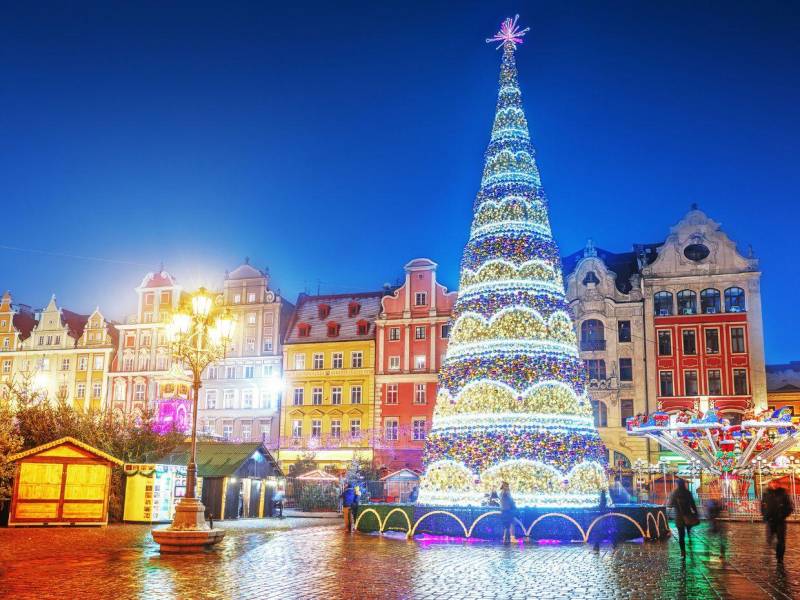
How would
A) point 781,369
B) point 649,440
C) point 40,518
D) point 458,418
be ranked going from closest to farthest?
1. point 458,418
2. point 40,518
3. point 649,440
4. point 781,369

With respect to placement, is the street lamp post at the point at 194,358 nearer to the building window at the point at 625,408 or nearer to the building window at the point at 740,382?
the building window at the point at 625,408

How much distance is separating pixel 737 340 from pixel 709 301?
2.55 metres

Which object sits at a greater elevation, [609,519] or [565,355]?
[565,355]

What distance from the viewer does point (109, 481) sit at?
23.8 metres

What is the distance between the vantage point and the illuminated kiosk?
19578mm

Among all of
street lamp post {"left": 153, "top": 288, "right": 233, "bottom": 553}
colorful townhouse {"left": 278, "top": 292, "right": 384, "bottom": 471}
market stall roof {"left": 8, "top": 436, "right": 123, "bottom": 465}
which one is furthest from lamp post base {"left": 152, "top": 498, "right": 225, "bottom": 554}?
colorful townhouse {"left": 278, "top": 292, "right": 384, "bottom": 471}

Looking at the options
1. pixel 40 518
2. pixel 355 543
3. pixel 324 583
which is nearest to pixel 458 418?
pixel 355 543

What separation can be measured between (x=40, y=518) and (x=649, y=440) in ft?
106

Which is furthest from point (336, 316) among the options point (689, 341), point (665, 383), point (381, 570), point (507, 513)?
point (381, 570)

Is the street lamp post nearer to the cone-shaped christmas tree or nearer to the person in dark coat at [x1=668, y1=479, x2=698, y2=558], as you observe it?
the cone-shaped christmas tree

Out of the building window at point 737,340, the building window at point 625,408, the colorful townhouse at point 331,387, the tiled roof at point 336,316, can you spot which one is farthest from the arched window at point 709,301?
the colorful townhouse at point 331,387

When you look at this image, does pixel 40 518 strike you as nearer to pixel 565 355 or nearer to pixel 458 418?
pixel 458 418

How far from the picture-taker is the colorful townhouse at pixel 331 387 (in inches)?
1935

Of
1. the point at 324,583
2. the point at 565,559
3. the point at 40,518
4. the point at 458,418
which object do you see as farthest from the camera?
→ the point at 40,518
